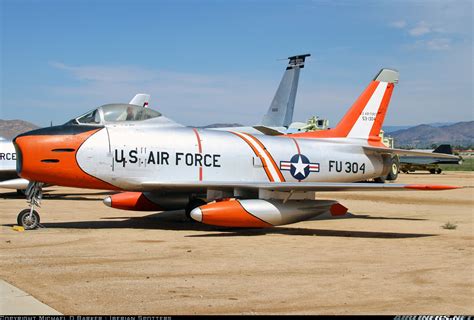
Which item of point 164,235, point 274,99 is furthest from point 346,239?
point 274,99

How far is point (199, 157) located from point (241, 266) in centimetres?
502

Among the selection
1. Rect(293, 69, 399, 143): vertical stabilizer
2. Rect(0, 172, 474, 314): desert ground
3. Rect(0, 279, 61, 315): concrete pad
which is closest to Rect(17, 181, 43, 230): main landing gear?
Rect(0, 172, 474, 314): desert ground

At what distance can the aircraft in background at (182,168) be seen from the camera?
39.3 ft

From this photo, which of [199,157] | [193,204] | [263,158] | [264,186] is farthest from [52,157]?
[263,158]

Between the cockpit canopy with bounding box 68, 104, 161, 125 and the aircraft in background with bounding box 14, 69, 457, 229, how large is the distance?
2cm

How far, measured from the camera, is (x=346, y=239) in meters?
11.6

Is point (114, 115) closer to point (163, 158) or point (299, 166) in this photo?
point (163, 158)

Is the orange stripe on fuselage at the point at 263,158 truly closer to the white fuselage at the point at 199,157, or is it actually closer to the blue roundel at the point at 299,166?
the white fuselage at the point at 199,157

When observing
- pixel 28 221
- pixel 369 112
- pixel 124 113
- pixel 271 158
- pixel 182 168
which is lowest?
pixel 28 221

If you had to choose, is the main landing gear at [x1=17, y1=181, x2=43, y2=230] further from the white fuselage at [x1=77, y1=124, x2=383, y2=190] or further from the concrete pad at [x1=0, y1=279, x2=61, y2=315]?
the concrete pad at [x1=0, y1=279, x2=61, y2=315]

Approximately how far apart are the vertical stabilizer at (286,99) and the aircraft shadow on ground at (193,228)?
21642 millimetres

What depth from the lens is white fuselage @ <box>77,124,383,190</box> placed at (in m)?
12.5

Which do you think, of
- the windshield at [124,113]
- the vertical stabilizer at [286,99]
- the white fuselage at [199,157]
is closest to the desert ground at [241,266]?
the white fuselage at [199,157]

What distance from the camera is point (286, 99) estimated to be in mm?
37000
